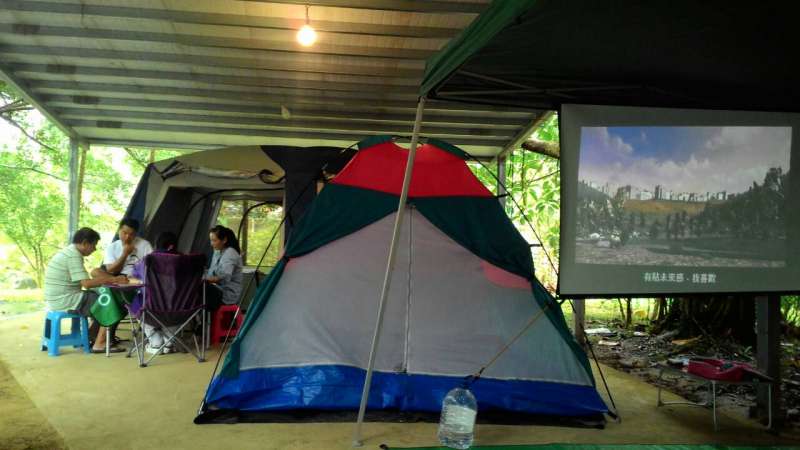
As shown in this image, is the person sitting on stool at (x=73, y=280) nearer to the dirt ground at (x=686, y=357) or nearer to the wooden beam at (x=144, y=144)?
the wooden beam at (x=144, y=144)

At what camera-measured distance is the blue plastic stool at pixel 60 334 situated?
5.00m

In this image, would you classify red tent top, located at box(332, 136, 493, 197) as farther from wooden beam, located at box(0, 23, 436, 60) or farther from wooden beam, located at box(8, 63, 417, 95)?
wooden beam, located at box(8, 63, 417, 95)

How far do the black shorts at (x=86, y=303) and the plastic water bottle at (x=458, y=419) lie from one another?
331 centimetres

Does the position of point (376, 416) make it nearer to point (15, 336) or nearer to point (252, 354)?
point (252, 354)

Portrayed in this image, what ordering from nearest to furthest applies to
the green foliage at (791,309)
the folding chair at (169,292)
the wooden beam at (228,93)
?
the folding chair at (169,292)
the wooden beam at (228,93)
the green foliage at (791,309)

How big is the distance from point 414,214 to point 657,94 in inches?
61.9

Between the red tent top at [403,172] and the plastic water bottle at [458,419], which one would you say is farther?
the red tent top at [403,172]

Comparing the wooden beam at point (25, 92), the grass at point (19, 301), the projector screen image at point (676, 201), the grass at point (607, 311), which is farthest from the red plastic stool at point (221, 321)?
the grass at point (607, 311)

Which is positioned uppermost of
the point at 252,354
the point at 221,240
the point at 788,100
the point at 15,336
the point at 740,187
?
the point at 788,100

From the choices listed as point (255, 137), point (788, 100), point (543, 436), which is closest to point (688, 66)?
point (788, 100)

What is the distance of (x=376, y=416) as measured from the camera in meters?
3.44

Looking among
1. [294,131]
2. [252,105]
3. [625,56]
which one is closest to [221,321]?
[252,105]

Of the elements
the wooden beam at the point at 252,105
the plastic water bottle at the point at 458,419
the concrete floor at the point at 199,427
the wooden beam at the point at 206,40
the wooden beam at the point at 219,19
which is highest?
the wooden beam at the point at 219,19

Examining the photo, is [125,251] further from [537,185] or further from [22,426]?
[537,185]
